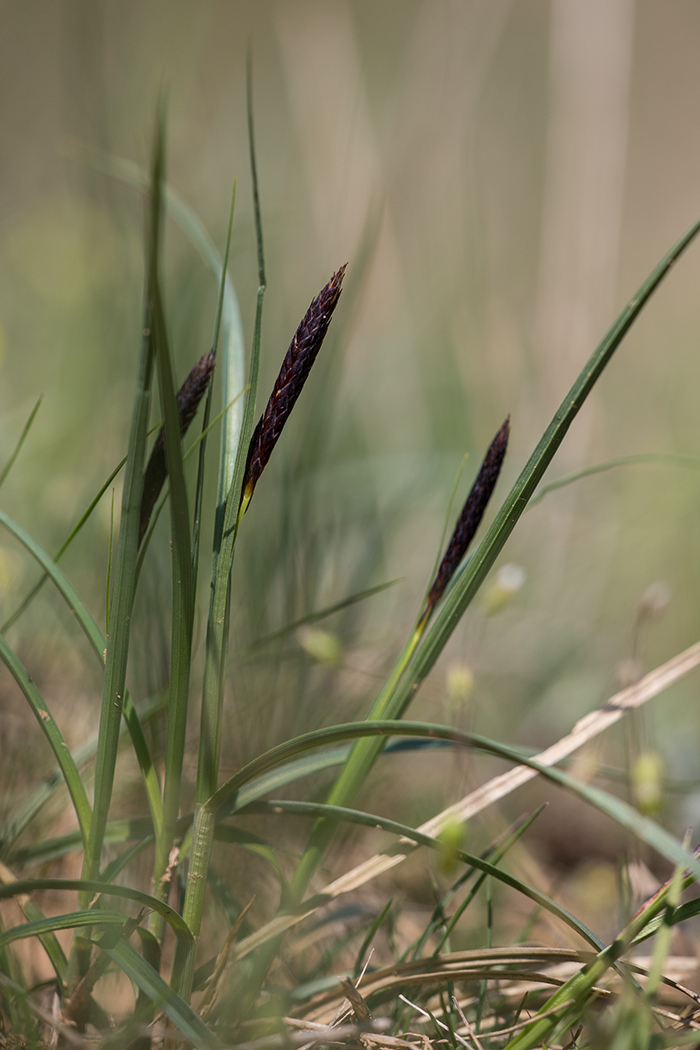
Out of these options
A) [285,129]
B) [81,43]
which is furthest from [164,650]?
[285,129]

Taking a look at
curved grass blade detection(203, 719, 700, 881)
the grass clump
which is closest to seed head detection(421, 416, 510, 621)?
the grass clump

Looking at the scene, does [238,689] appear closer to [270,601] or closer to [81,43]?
[270,601]

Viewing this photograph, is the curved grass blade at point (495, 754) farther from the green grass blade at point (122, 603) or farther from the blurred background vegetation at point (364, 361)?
the blurred background vegetation at point (364, 361)

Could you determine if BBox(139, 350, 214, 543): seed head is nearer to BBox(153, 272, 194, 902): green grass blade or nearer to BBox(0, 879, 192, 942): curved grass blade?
BBox(153, 272, 194, 902): green grass blade

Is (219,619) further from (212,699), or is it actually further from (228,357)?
(228,357)

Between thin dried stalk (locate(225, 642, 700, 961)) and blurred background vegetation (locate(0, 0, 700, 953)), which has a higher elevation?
blurred background vegetation (locate(0, 0, 700, 953))

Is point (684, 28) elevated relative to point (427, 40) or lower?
elevated
